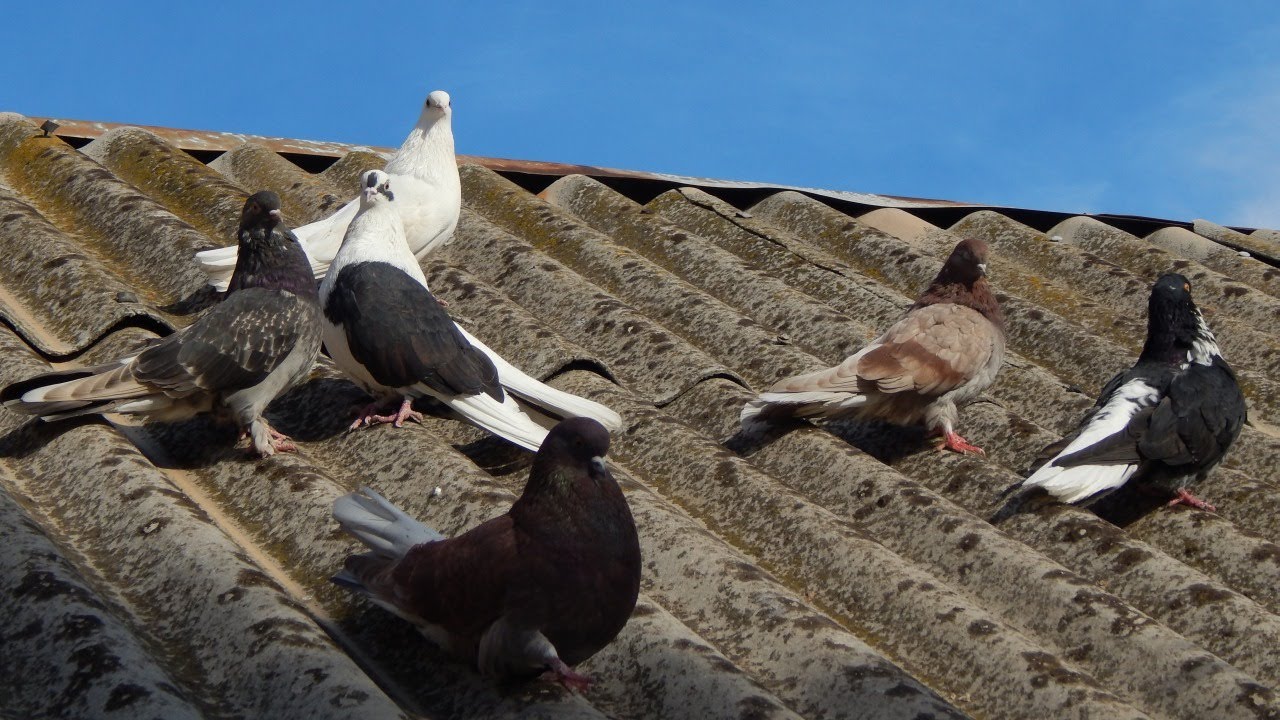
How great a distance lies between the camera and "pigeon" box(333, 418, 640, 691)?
2.63 metres

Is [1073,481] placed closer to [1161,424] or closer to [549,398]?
[1161,424]

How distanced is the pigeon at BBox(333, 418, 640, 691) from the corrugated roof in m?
0.10

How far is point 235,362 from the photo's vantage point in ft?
12.1

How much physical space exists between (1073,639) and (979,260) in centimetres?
195

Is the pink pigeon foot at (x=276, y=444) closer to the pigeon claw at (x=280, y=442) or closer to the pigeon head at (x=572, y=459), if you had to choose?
the pigeon claw at (x=280, y=442)

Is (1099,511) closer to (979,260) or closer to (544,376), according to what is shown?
(979,260)

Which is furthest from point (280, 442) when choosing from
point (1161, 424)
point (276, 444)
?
point (1161, 424)

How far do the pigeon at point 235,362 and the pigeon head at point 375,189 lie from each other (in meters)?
0.53

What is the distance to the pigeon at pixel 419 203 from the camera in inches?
195

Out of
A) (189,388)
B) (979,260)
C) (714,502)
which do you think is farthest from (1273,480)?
(189,388)

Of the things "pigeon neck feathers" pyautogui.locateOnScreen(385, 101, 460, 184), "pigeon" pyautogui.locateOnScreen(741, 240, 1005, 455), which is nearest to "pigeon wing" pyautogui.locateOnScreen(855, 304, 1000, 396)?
"pigeon" pyautogui.locateOnScreen(741, 240, 1005, 455)

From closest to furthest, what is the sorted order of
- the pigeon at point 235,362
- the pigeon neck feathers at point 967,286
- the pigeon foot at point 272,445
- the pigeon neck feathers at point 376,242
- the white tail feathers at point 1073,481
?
the pigeon at point 235,362 → the pigeon foot at point 272,445 → the white tail feathers at point 1073,481 → the pigeon neck feathers at point 376,242 → the pigeon neck feathers at point 967,286

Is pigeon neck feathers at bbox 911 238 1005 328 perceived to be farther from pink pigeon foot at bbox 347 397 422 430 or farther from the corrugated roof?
pink pigeon foot at bbox 347 397 422 430

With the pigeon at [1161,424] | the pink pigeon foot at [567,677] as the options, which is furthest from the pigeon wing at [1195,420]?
the pink pigeon foot at [567,677]
